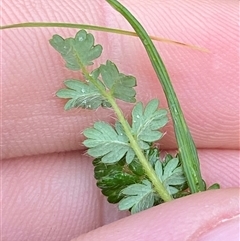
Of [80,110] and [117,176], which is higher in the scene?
[80,110]

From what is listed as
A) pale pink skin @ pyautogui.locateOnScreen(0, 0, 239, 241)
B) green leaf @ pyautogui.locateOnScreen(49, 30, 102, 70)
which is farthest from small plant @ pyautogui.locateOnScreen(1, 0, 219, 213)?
pale pink skin @ pyautogui.locateOnScreen(0, 0, 239, 241)

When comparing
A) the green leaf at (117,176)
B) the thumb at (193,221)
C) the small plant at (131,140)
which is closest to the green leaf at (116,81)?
the small plant at (131,140)

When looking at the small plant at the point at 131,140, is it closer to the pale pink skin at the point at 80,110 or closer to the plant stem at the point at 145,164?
the plant stem at the point at 145,164

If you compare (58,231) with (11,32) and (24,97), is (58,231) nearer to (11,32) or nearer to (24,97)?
(24,97)

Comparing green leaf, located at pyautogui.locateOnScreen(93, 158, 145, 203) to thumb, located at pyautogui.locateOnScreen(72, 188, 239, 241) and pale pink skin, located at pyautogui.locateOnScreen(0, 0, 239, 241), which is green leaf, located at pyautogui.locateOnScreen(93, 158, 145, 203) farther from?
pale pink skin, located at pyautogui.locateOnScreen(0, 0, 239, 241)

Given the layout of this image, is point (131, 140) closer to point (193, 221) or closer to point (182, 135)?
point (182, 135)

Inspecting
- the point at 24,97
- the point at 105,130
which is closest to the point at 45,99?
the point at 24,97

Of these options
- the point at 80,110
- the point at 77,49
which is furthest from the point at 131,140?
the point at 80,110
